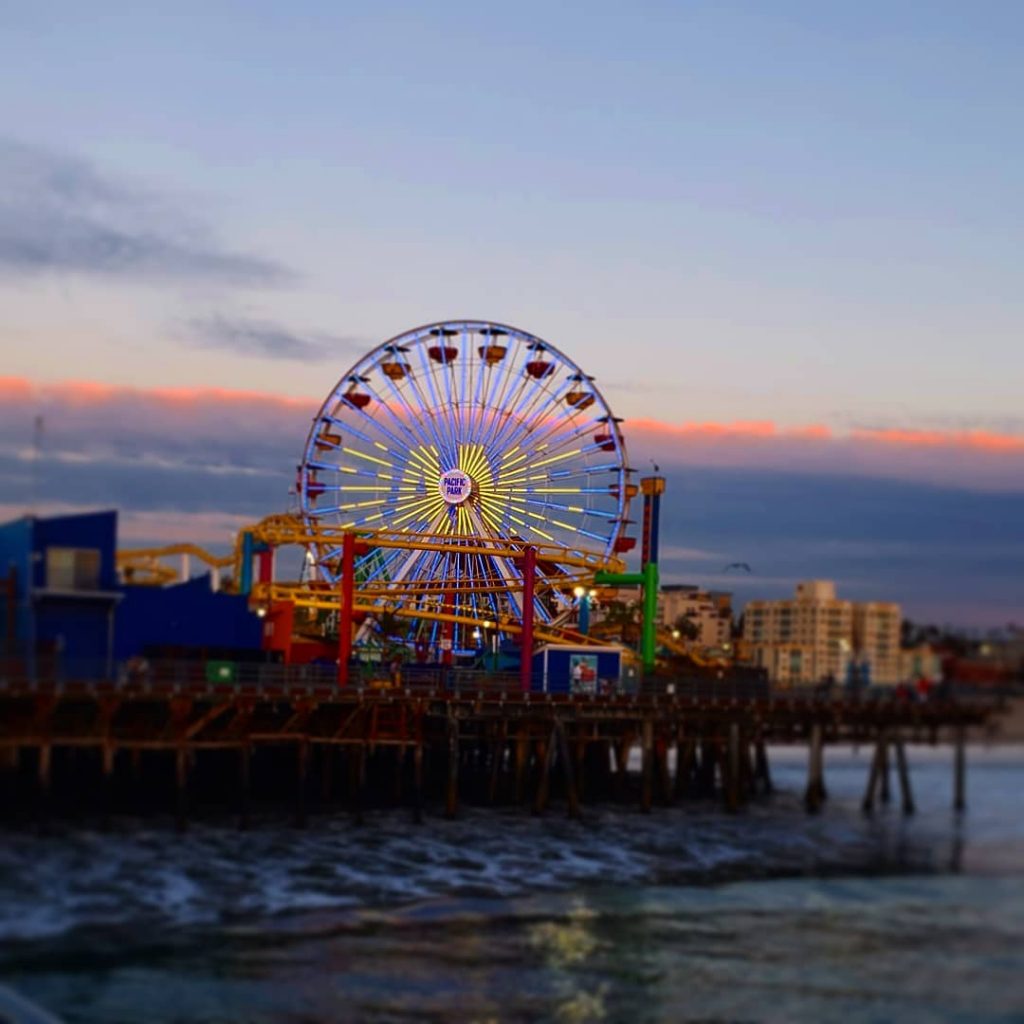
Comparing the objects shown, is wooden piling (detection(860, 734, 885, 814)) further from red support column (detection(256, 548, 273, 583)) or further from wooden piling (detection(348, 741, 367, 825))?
red support column (detection(256, 548, 273, 583))

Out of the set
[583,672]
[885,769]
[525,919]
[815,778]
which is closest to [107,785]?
[525,919]

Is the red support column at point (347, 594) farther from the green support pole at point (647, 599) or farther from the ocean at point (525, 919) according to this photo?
the green support pole at point (647, 599)

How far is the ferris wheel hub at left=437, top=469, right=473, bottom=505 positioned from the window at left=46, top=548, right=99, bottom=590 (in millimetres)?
37279

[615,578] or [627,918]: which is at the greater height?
[615,578]

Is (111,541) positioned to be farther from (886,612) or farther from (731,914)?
(886,612)

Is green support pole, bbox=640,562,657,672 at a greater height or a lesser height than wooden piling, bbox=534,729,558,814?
greater

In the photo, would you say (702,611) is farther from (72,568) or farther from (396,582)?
(72,568)

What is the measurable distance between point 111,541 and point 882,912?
92.8ft

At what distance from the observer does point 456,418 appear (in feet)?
304

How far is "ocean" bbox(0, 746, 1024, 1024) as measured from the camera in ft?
111

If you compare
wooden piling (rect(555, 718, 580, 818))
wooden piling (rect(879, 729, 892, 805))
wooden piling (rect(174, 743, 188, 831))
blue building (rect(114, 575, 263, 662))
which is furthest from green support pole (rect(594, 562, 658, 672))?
wooden piling (rect(174, 743, 188, 831))

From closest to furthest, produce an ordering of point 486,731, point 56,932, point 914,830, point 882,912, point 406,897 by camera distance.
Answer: point 56,932 < point 882,912 < point 406,897 < point 914,830 < point 486,731

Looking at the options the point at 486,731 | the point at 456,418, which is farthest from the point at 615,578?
the point at 456,418

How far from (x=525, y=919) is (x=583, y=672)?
29.7 meters
